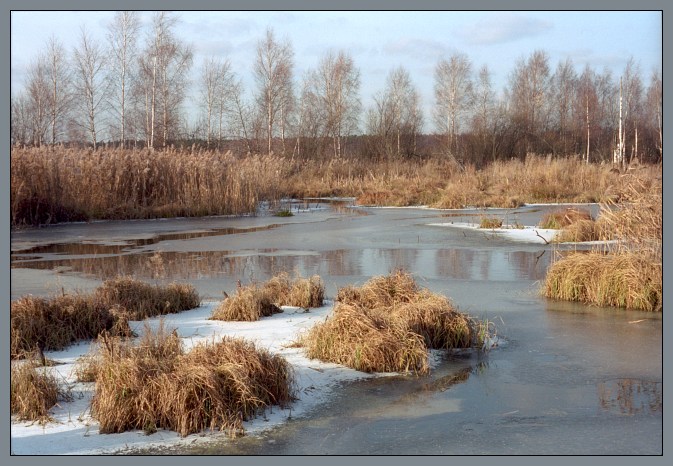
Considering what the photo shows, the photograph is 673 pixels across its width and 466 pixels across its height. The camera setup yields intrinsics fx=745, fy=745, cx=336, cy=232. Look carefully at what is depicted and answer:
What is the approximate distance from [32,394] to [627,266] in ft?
26.0

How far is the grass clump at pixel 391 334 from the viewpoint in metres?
7.25

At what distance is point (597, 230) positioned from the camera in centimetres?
1711

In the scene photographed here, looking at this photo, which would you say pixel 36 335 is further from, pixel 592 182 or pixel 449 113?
pixel 449 113

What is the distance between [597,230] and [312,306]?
373 inches

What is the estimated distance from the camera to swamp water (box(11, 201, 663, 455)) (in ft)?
17.8

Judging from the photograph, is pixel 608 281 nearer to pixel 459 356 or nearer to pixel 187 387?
pixel 459 356

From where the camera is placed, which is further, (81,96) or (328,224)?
(81,96)

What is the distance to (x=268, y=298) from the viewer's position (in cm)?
968

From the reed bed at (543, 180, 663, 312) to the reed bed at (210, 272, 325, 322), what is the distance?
361 cm

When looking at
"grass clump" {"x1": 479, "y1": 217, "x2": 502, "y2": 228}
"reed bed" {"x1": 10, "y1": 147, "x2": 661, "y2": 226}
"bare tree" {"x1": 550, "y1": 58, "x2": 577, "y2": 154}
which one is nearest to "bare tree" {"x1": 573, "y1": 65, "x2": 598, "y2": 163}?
"bare tree" {"x1": 550, "y1": 58, "x2": 577, "y2": 154}

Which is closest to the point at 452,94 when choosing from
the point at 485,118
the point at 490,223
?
the point at 485,118

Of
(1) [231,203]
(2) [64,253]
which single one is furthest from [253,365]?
(1) [231,203]

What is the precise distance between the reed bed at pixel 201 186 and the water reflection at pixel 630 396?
4367 mm

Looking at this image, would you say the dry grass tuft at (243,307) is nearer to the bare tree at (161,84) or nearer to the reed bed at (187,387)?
the reed bed at (187,387)
